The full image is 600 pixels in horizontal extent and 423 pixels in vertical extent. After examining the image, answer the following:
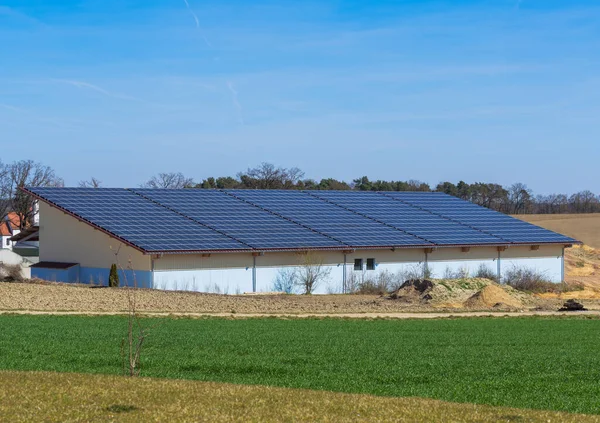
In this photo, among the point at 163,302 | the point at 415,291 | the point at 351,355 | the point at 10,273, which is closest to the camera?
the point at 351,355

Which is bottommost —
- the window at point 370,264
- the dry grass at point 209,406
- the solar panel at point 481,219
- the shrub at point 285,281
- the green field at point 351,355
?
the green field at point 351,355

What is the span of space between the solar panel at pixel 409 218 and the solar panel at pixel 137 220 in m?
13.8

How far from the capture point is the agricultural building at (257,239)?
151ft

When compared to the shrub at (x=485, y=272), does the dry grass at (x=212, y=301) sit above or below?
below

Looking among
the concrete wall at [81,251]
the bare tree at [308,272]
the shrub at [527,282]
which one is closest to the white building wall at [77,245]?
the concrete wall at [81,251]

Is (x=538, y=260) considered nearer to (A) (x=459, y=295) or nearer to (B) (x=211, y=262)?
(A) (x=459, y=295)

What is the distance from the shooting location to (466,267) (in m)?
56.2

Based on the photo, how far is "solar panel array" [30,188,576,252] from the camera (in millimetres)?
47375

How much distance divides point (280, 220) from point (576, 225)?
7372 centimetres

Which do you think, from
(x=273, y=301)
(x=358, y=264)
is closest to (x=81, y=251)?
(x=273, y=301)

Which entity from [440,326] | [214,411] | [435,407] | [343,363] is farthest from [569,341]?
[214,411]

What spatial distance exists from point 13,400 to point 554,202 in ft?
499

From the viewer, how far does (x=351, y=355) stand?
20.2m

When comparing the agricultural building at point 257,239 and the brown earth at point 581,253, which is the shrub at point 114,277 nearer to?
the agricultural building at point 257,239
